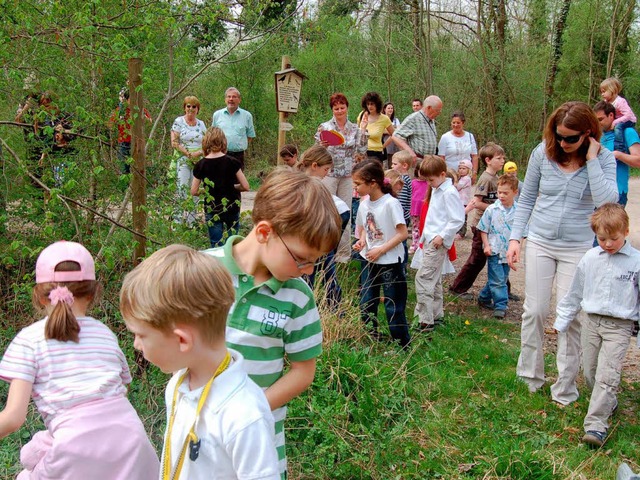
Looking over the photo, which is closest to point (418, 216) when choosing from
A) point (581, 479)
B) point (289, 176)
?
point (581, 479)

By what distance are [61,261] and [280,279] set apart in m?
1.09

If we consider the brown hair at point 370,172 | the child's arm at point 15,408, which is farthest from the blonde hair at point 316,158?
the child's arm at point 15,408

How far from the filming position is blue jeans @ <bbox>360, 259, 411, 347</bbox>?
5.18 m

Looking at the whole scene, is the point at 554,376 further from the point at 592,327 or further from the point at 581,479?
the point at 581,479

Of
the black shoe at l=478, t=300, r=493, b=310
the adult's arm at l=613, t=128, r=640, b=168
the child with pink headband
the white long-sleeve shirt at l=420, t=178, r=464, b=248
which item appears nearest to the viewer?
the child with pink headband

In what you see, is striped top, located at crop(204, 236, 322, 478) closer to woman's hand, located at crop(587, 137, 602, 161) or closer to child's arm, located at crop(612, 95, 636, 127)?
woman's hand, located at crop(587, 137, 602, 161)

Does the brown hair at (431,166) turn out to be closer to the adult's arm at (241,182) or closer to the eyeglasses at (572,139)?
the eyeglasses at (572,139)

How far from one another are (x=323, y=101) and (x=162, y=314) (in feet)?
53.6

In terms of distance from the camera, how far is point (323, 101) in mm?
17359

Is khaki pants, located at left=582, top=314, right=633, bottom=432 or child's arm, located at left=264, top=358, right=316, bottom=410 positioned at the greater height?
child's arm, located at left=264, top=358, right=316, bottom=410

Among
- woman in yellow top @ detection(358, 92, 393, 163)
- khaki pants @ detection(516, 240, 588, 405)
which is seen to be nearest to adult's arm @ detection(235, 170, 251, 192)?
woman in yellow top @ detection(358, 92, 393, 163)

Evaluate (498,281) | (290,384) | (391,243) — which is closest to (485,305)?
(498,281)

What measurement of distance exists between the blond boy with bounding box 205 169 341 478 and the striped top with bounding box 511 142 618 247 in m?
2.71

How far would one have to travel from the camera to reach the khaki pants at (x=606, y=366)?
3896mm
